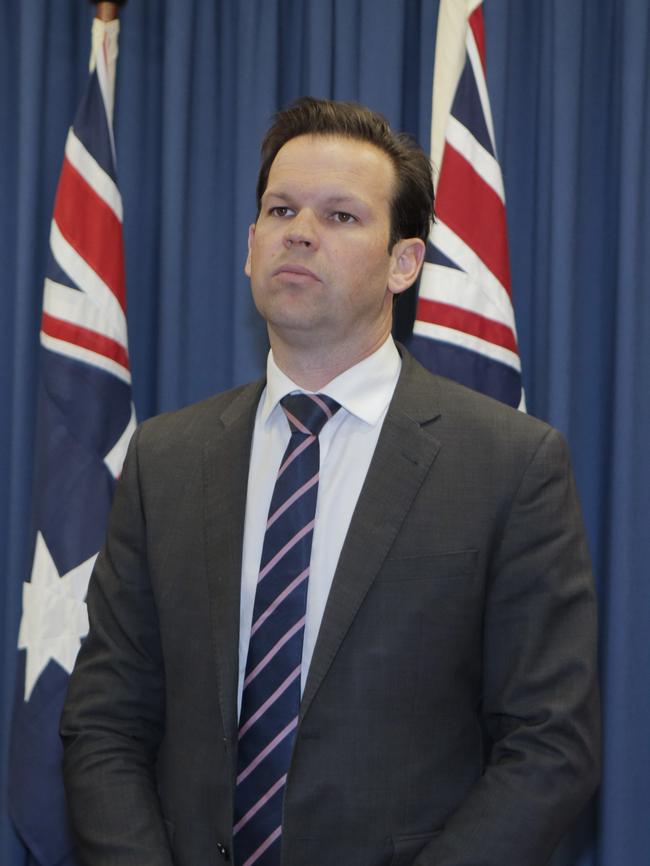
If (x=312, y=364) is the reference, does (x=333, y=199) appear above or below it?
above

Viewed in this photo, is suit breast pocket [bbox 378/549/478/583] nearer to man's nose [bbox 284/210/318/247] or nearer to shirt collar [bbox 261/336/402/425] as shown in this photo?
shirt collar [bbox 261/336/402/425]

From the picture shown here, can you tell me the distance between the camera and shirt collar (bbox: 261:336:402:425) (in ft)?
5.33

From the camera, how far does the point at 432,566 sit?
58.7 inches

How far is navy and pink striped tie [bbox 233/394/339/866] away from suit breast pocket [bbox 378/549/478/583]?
0.13 m

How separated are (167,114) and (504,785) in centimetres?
201

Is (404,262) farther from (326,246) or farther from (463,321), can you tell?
(463,321)

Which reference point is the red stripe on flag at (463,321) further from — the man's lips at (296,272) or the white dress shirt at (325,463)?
the man's lips at (296,272)

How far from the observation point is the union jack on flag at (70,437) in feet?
7.89

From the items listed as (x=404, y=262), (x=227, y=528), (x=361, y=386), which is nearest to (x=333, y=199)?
(x=404, y=262)

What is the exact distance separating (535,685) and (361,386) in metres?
0.52

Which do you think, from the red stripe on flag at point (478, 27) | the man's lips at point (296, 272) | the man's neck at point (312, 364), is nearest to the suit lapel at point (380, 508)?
the man's neck at point (312, 364)

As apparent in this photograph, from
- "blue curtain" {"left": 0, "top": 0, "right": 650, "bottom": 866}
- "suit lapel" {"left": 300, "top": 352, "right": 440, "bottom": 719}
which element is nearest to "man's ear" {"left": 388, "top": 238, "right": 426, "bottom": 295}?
"suit lapel" {"left": 300, "top": 352, "right": 440, "bottom": 719}

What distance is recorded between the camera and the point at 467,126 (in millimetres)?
2412

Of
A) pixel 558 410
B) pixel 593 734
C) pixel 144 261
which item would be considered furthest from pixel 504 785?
pixel 144 261
